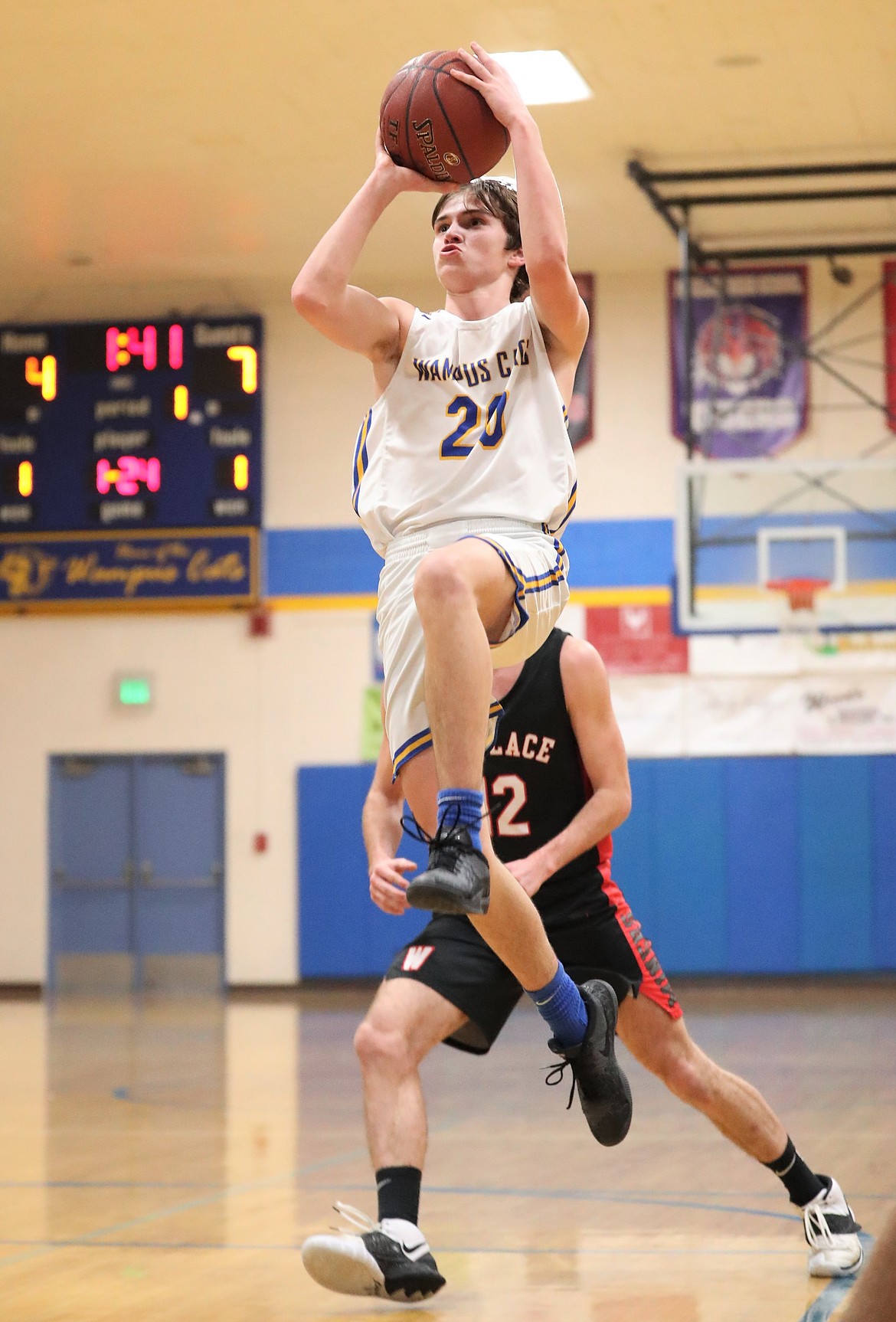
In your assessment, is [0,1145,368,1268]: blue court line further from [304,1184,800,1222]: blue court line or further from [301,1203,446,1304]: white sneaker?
[301,1203,446,1304]: white sneaker

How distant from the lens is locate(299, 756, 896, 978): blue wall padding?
1356 cm

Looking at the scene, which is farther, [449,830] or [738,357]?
[738,357]

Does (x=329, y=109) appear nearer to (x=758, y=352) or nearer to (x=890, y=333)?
(x=758, y=352)

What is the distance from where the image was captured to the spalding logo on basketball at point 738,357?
13812mm

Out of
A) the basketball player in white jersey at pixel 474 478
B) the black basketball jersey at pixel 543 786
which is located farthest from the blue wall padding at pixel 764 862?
the basketball player in white jersey at pixel 474 478

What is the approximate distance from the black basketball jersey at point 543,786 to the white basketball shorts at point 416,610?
2.65ft

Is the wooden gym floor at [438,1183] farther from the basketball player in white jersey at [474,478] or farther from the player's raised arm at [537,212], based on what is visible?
the player's raised arm at [537,212]

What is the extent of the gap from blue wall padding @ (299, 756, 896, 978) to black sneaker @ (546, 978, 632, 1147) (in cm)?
967

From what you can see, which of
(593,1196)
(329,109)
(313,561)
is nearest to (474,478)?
(593,1196)

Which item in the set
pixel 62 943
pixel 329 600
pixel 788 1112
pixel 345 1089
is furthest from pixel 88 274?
pixel 788 1112

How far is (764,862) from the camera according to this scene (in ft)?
44.9

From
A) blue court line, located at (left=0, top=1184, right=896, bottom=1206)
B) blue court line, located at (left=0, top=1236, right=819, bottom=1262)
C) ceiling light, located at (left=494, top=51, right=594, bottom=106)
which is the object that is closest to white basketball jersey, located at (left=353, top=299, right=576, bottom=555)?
blue court line, located at (left=0, top=1236, right=819, bottom=1262)

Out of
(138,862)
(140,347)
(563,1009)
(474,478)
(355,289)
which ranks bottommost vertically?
(138,862)

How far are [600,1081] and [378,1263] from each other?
0.66 meters
